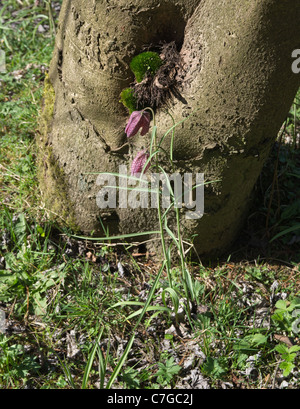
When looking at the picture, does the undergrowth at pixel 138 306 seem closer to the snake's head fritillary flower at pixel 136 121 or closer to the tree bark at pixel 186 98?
the tree bark at pixel 186 98

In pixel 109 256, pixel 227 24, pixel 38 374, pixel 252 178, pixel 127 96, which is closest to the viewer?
pixel 227 24

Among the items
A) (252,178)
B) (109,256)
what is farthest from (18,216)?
(252,178)

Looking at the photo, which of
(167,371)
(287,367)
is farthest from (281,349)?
(167,371)

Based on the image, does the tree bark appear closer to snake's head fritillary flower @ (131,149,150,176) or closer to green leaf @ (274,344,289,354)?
snake's head fritillary flower @ (131,149,150,176)

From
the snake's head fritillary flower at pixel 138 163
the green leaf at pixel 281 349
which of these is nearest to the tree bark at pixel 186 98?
the snake's head fritillary flower at pixel 138 163

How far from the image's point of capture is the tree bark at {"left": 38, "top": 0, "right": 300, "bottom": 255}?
1904mm

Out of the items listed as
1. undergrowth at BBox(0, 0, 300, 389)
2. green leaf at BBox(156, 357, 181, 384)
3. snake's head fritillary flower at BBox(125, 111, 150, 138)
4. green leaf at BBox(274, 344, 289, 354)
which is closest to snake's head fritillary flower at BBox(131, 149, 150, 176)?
snake's head fritillary flower at BBox(125, 111, 150, 138)

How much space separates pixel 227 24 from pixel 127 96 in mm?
590

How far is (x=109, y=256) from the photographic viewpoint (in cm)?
255

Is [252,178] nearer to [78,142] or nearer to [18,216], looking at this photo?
[78,142]

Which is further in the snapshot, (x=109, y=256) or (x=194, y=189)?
(x=109, y=256)

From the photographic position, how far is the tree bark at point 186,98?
1.90m

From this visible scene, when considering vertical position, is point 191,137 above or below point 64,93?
below

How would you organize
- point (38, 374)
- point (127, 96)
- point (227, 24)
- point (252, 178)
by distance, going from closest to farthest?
1. point (227, 24)
2. point (38, 374)
3. point (127, 96)
4. point (252, 178)
